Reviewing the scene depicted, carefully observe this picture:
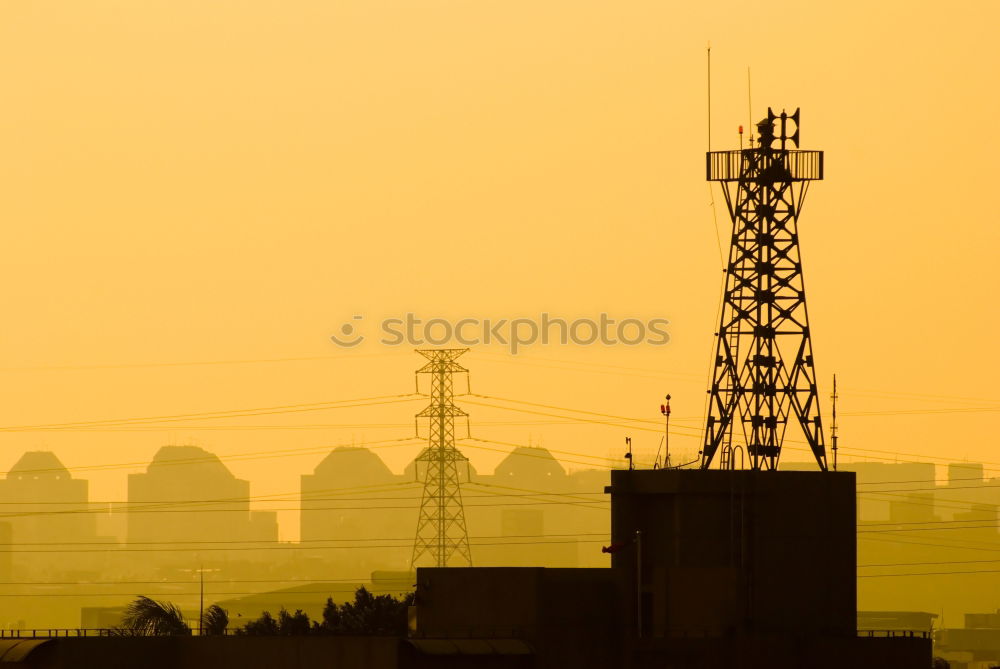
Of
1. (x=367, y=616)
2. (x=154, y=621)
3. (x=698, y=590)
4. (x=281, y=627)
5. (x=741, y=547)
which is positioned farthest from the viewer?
(x=367, y=616)

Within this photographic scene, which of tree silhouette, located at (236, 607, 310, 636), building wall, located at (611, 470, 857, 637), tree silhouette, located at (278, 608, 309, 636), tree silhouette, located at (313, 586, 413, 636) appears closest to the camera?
building wall, located at (611, 470, 857, 637)

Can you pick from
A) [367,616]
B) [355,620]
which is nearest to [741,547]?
[367,616]

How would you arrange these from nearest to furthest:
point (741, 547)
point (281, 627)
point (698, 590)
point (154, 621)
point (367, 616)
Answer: point (698, 590), point (741, 547), point (154, 621), point (281, 627), point (367, 616)

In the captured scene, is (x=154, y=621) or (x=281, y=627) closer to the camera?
(x=154, y=621)

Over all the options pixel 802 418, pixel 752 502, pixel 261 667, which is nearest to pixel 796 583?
pixel 752 502

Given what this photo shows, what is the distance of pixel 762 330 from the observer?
9412 cm

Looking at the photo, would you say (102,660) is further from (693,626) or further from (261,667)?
(693,626)

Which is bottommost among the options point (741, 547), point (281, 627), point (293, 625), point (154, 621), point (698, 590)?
point (281, 627)

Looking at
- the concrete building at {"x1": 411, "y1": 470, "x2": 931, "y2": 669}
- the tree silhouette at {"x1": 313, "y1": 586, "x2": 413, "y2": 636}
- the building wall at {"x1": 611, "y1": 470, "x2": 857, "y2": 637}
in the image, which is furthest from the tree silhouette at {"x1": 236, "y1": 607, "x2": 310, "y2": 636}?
the concrete building at {"x1": 411, "y1": 470, "x2": 931, "y2": 669}

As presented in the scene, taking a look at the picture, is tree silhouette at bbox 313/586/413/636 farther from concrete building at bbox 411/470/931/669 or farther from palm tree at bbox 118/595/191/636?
concrete building at bbox 411/470/931/669

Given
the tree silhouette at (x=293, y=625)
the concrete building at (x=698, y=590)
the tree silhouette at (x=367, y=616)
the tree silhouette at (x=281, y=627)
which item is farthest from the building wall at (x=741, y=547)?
the tree silhouette at (x=293, y=625)

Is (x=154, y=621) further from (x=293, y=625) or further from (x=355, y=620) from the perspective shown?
(x=355, y=620)

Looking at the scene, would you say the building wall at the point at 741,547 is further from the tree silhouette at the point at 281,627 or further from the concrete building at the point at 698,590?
the tree silhouette at the point at 281,627

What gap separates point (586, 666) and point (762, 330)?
17.6 metres
